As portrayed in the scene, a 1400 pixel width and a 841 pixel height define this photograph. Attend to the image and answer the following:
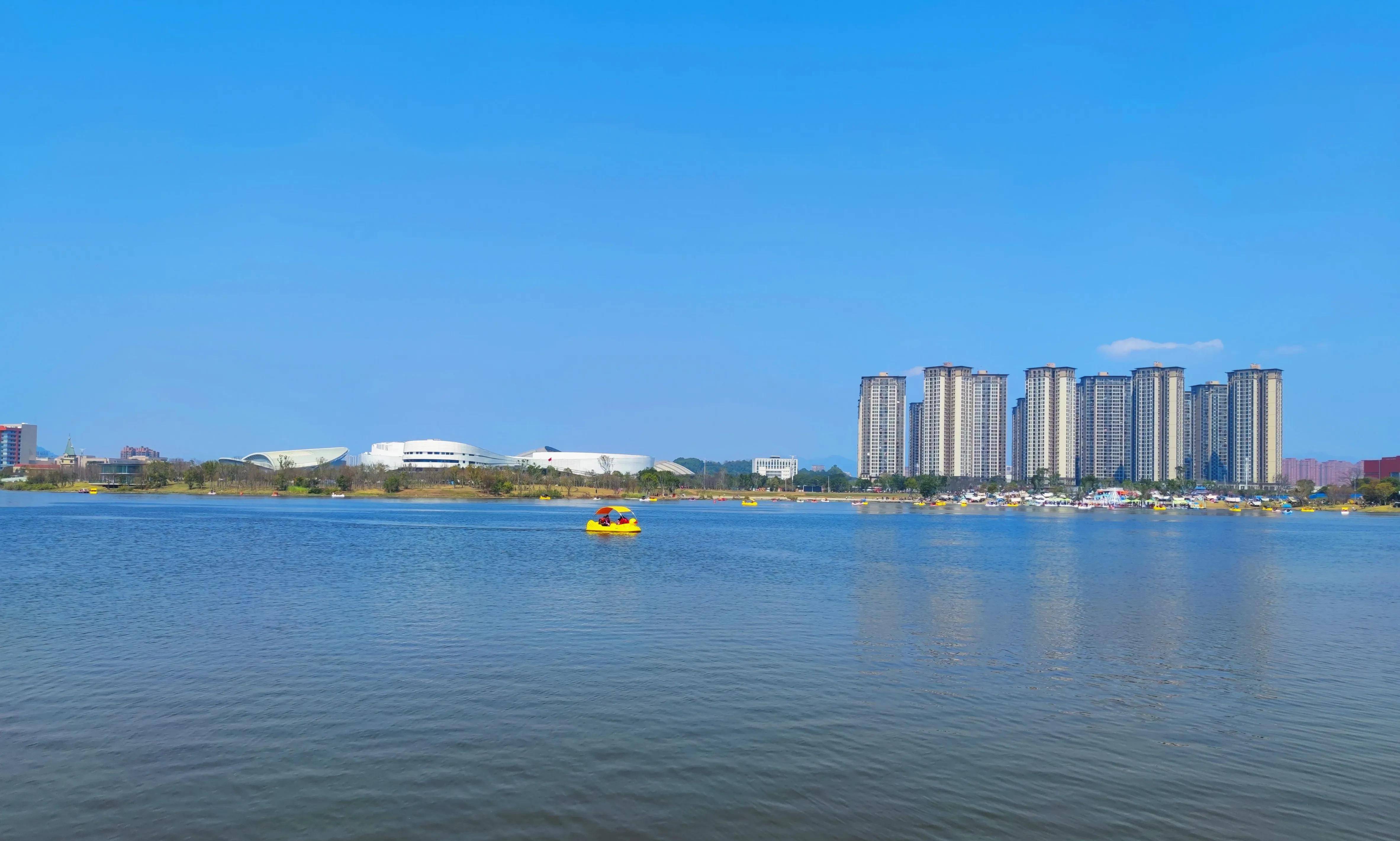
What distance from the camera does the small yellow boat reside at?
2069 inches

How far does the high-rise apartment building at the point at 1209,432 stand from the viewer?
188 m

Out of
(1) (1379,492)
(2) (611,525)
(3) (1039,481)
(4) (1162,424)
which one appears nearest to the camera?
(2) (611,525)

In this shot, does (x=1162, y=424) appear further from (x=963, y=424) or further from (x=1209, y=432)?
(x=963, y=424)

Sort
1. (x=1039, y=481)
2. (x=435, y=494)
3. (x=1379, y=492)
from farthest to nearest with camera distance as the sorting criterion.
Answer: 1. (x=1039, y=481)
2. (x=435, y=494)
3. (x=1379, y=492)

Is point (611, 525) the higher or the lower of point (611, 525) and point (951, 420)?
the lower

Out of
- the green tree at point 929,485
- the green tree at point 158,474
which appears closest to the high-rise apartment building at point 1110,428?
the green tree at point 929,485

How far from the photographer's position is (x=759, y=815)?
9.02 metres

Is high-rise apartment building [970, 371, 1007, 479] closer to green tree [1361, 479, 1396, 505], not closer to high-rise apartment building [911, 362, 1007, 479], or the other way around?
high-rise apartment building [911, 362, 1007, 479]

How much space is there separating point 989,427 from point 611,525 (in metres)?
159

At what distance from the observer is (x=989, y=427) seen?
196 m

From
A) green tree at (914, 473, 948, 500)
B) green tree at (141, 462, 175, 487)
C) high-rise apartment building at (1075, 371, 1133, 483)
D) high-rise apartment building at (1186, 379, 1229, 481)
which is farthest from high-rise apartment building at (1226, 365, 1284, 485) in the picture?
green tree at (141, 462, 175, 487)

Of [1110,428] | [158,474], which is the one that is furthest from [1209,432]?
[158,474]

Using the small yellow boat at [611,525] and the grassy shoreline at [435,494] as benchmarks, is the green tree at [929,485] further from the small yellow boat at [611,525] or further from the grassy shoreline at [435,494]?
the small yellow boat at [611,525]

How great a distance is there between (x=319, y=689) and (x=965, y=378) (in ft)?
619
